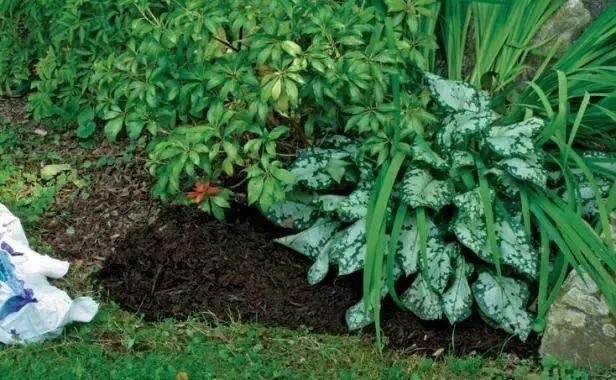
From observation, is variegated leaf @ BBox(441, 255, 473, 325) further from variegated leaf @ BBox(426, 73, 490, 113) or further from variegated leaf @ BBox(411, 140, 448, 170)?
variegated leaf @ BBox(426, 73, 490, 113)

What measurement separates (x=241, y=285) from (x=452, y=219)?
0.99 metres

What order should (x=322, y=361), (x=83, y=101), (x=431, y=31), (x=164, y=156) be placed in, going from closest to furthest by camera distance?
(x=322, y=361) < (x=164, y=156) < (x=431, y=31) < (x=83, y=101)

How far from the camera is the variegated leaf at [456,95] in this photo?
4.49 m

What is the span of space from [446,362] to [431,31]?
5.18 feet

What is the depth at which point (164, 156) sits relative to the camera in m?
4.38

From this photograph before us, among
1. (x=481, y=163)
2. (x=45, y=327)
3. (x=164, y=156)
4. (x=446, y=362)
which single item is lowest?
(x=45, y=327)

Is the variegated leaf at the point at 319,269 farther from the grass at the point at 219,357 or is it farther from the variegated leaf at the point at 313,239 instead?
the grass at the point at 219,357

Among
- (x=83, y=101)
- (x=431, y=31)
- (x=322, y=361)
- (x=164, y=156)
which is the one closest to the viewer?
Answer: (x=322, y=361)

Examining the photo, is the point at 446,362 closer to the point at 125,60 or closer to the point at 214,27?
the point at 214,27

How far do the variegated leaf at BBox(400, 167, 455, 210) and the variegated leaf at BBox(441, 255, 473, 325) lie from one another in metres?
0.32

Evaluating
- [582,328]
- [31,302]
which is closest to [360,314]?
[582,328]

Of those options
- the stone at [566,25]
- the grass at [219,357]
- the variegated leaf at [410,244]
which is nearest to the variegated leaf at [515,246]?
the variegated leaf at [410,244]

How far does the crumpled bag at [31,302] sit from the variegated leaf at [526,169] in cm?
187

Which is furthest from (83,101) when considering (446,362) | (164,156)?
(446,362)
